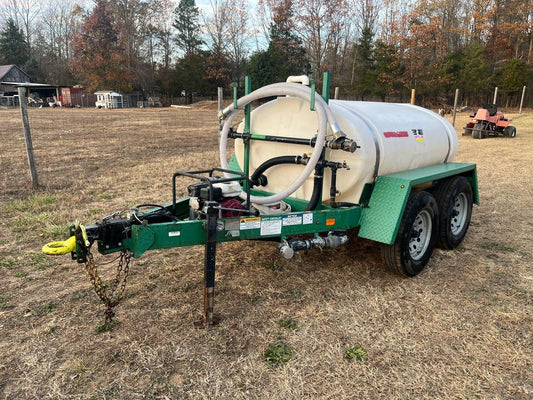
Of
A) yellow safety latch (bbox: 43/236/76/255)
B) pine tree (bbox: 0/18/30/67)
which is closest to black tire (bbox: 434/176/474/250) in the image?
yellow safety latch (bbox: 43/236/76/255)

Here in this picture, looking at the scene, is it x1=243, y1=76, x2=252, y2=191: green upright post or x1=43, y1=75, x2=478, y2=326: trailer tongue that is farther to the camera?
x1=243, y1=76, x2=252, y2=191: green upright post

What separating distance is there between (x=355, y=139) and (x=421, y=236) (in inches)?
58.6

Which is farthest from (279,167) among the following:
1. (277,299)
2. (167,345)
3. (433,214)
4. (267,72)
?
(267,72)

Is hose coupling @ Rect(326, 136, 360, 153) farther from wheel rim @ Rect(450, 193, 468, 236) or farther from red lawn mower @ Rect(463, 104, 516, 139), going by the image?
red lawn mower @ Rect(463, 104, 516, 139)

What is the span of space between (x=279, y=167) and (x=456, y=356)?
7.91 ft

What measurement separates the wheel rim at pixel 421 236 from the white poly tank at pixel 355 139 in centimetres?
57

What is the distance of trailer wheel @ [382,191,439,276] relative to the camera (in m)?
4.12

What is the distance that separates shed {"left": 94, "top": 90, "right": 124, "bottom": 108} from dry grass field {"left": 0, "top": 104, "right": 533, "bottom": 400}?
141ft

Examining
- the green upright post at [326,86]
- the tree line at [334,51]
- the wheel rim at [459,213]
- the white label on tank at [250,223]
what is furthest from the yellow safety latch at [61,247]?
the tree line at [334,51]

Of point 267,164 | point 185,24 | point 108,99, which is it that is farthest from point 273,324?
point 185,24

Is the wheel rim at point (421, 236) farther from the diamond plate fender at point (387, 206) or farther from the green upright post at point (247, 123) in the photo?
the green upright post at point (247, 123)

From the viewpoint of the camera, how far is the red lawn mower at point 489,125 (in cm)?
1828

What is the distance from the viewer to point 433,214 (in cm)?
457

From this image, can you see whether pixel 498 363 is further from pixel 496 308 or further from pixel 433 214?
pixel 433 214
